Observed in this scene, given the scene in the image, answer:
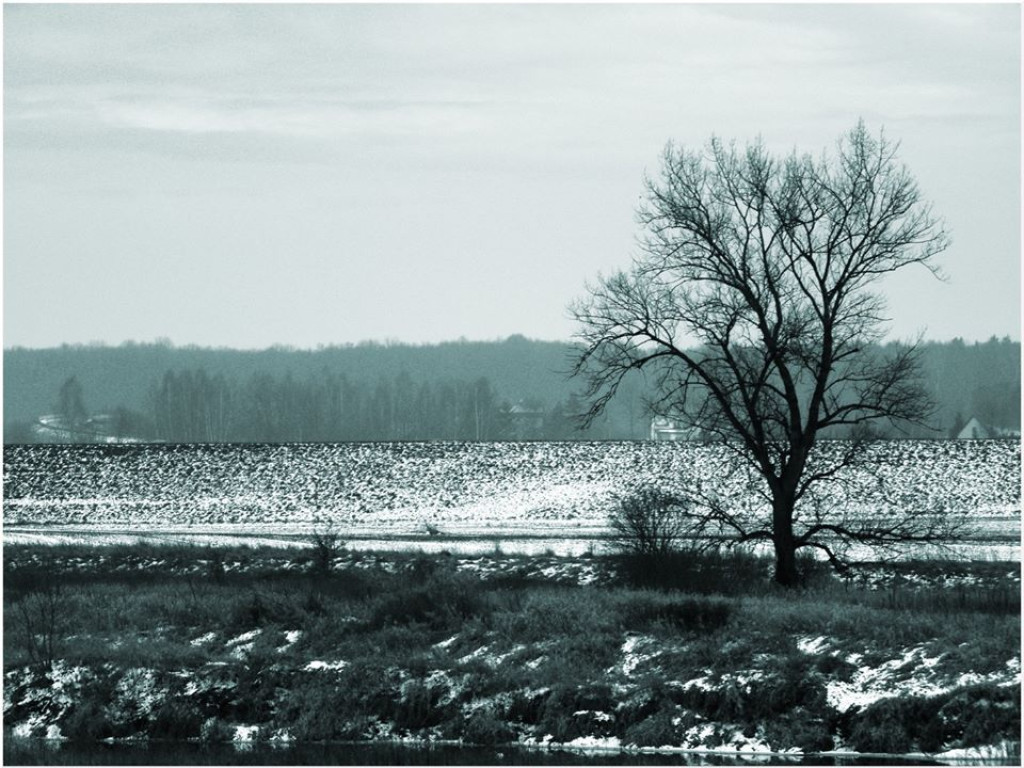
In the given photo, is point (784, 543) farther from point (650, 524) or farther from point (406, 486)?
point (406, 486)

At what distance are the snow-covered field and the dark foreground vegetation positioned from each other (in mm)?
16745

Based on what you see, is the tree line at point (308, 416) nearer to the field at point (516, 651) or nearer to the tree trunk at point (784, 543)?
the field at point (516, 651)

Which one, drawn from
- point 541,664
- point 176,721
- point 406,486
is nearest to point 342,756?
point 176,721

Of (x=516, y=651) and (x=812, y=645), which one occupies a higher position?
(x=812, y=645)

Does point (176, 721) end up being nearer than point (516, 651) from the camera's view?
Yes

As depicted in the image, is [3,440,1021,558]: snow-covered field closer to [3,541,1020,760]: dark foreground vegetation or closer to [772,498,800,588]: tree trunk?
[772,498,800,588]: tree trunk

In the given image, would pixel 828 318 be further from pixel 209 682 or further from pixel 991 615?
pixel 209 682

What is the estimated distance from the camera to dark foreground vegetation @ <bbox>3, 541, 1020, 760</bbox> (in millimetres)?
15859

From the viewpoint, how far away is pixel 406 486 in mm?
51688

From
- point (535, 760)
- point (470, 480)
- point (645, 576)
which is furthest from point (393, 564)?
point (470, 480)

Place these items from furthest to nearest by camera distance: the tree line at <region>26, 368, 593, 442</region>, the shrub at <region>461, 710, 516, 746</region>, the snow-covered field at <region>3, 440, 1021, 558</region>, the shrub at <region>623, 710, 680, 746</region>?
the tree line at <region>26, 368, 593, 442</region> → the snow-covered field at <region>3, 440, 1021, 558</region> → the shrub at <region>461, 710, 516, 746</region> → the shrub at <region>623, 710, 680, 746</region>

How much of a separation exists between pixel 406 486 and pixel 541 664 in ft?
112

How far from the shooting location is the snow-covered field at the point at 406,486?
145ft

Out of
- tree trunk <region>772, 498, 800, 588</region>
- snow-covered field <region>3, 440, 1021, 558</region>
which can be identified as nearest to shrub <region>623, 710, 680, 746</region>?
tree trunk <region>772, 498, 800, 588</region>
